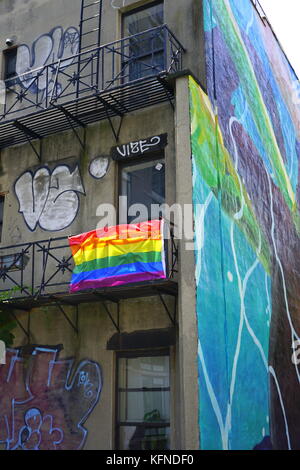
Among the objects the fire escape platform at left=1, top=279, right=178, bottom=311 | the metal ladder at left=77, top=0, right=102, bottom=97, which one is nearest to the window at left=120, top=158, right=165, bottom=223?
the fire escape platform at left=1, top=279, right=178, bottom=311

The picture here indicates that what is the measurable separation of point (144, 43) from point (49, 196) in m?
4.32

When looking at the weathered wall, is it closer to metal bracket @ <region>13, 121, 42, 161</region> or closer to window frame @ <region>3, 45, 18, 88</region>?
metal bracket @ <region>13, 121, 42, 161</region>

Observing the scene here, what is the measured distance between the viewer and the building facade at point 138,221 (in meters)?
10.3

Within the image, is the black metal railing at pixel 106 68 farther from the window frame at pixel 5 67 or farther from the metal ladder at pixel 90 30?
the window frame at pixel 5 67

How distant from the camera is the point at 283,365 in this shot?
14.5 metres

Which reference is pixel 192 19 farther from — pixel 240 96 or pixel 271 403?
pixel 271 403

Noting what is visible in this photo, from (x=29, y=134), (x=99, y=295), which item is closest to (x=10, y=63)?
(x=29, y=134)

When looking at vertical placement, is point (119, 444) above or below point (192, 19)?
below

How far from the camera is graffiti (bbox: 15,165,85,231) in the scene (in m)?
12.4

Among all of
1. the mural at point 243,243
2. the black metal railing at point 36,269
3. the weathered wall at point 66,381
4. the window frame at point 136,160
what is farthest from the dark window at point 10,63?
the weathered wall at point 66,381

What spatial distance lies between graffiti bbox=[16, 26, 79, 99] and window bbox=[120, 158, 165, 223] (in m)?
3.21

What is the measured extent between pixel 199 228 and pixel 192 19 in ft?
16.9

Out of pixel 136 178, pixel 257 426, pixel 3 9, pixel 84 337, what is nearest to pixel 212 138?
pixel 136 178

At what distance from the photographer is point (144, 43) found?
1327 centimetres
